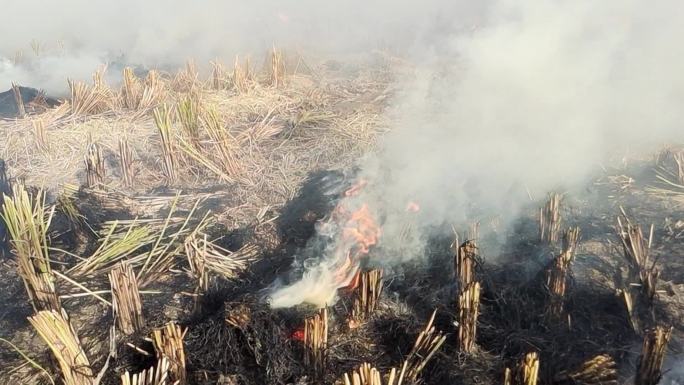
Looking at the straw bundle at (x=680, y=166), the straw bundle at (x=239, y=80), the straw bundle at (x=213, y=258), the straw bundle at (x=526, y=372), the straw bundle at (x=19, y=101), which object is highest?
the straw bundle at (x=239, y=80)

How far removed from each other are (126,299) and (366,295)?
5.53 feet

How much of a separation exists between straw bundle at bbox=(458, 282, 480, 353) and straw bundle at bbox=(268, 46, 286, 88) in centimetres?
610

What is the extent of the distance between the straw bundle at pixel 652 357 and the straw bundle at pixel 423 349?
1.13 meters

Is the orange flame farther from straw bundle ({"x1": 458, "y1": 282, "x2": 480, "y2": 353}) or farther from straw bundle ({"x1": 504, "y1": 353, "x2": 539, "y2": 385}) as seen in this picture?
straw bundle ({"x1": 504, "y1": 353, "x2": 539, "y2": 385})

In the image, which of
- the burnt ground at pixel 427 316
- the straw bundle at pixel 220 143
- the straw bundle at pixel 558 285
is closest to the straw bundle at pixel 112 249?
the burnt ground at pixel 427 316

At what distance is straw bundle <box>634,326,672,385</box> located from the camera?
10.0ft

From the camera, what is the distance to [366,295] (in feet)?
13.0

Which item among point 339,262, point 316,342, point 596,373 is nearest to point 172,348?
point 316,342

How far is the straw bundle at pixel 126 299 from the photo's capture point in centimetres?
374

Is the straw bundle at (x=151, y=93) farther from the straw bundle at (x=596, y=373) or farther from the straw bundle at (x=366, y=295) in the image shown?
the straw bundle at (x=596, y=373)

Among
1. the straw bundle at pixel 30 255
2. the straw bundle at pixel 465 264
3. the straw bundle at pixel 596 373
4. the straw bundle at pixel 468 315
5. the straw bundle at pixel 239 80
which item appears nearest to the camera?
the straw bundle at pixel 596 373

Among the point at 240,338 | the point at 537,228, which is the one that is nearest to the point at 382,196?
the point at 537,228

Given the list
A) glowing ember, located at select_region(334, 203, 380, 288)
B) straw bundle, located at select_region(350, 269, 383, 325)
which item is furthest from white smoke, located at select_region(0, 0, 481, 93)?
straw bundle, located at select_region(350, 269, 383, 325)

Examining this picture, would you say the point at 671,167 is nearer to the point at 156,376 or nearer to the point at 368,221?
the point at 368,221
